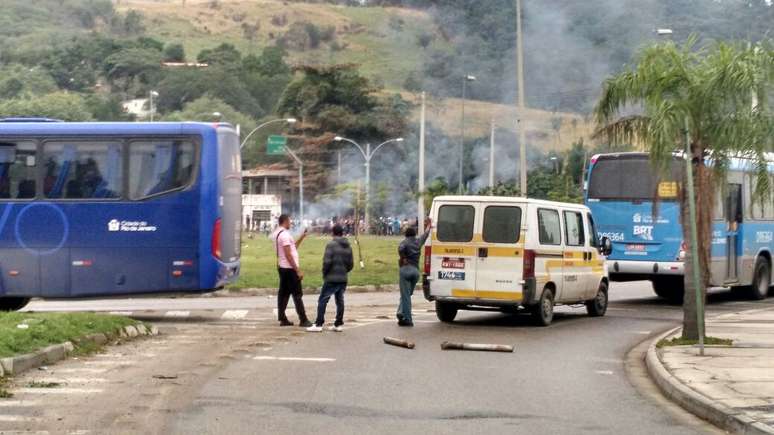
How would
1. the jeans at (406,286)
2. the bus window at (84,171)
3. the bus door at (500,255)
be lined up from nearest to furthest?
the jeans at (406,286), the bus door at (500,255), the bus window at (84,171)

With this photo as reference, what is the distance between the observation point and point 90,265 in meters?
21.8

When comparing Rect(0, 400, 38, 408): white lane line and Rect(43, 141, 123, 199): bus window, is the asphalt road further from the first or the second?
Rect(43, 141, 123, 199): bus window

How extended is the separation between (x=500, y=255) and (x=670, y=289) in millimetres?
10265

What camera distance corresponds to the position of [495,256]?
20.7 meters

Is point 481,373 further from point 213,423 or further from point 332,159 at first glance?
point 332,159

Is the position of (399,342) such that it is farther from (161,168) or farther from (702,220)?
(161,168)

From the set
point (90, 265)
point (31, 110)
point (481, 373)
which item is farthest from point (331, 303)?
point (31, 110)

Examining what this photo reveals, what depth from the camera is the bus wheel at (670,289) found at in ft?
95.0

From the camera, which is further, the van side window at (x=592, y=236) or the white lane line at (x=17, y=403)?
the van side window at (x=592, y=236)

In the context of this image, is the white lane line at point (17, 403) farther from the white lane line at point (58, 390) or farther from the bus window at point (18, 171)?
the bus window at point (18, 171)

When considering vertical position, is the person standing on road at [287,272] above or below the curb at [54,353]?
above

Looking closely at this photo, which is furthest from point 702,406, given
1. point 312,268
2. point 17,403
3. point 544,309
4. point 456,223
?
point 312,268

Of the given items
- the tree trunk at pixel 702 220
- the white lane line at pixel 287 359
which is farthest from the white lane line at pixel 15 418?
the tree trunk at pixel 702 220

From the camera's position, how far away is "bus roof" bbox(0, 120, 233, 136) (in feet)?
72.7
